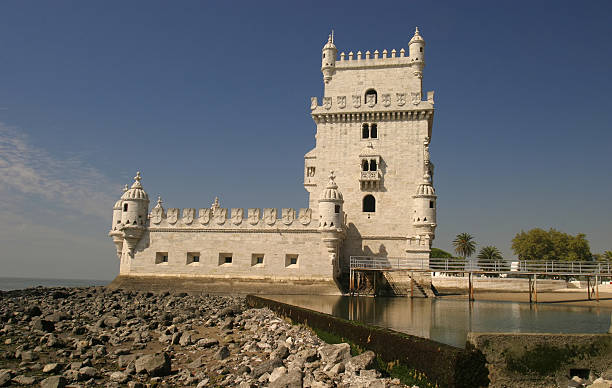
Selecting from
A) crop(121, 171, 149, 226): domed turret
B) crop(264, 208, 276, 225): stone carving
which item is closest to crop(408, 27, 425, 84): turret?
crop(264, 208, 276, 225): stone carving

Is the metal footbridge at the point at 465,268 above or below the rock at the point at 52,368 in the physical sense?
above

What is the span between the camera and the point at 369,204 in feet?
126

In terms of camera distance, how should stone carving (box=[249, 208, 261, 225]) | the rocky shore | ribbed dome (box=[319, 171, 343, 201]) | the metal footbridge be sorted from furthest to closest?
stone carving (box=[249, 208, 261, 225]) → ribbed dome (box=[319, 171, 343, 201]) → the metal footbridge → the rocky shore

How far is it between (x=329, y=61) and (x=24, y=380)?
109ft

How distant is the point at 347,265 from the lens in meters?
37.6

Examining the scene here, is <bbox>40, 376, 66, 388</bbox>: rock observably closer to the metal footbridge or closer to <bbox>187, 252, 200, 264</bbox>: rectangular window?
the metal footbridge

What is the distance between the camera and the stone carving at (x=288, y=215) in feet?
115

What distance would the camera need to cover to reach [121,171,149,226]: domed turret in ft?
119

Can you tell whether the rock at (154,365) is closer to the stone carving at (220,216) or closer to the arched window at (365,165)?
the stone carving at (220,216)

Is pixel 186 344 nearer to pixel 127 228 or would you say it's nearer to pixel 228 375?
pixel 228 375

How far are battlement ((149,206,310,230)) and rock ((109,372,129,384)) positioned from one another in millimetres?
22817

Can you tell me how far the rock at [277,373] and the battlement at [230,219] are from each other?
2345cm

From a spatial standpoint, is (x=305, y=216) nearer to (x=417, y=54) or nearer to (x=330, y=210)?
(x=330, y=210)

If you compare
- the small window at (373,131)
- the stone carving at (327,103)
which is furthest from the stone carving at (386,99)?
the stone carving at (327,103)
